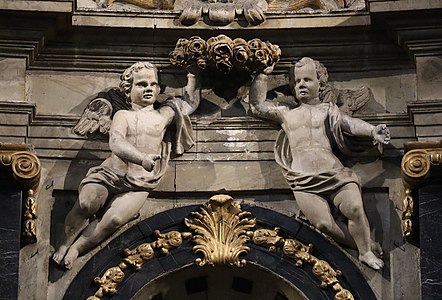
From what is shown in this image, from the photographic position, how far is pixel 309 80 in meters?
24.2

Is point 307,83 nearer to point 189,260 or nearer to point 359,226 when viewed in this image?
point 359,226

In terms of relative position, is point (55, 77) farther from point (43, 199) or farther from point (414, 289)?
point (414, 289)

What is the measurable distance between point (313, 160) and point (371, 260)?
1.03 metres

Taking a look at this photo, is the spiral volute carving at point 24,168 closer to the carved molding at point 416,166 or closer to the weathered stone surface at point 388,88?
the weathered stone surface at point 388,88

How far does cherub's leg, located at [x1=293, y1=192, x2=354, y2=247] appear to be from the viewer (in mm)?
23734

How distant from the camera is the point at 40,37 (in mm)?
24312

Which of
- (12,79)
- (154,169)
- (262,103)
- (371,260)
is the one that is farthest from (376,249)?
(12,79)

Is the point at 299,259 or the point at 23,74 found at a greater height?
the point at 23,74

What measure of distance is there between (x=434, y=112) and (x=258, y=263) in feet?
6.75

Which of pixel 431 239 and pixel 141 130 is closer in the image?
pixel 431 239

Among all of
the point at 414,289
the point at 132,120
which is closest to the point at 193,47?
the point at 132,120

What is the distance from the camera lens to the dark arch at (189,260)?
23.7m

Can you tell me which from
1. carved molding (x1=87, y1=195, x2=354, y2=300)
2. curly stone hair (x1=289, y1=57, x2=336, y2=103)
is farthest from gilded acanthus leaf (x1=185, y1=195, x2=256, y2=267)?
curly stone hair (x1=289, y1=57, x2=336, y2=103)

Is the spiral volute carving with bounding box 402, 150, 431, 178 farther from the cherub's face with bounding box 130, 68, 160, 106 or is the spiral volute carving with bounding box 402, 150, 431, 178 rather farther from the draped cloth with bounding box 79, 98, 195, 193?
the cherub's face with bounding box 130, 68, 160, 106
